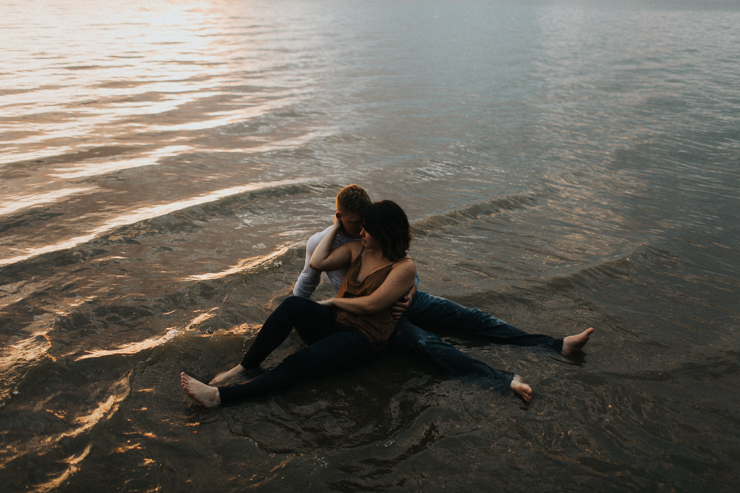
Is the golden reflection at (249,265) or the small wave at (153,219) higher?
the small wave at (153,219)

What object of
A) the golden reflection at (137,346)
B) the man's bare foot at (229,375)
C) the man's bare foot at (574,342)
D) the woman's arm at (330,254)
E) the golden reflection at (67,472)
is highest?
the woman's arm at (330,254)

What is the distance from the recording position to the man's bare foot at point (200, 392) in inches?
132

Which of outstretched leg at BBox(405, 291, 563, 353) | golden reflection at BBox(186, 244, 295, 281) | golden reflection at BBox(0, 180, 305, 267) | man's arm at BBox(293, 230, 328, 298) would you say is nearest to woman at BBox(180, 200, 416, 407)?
man's arm at BBox(293, 230, 328, 298)

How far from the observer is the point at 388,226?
3.71 meters

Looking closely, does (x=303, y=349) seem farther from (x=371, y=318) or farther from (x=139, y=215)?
(x=139, y=215)

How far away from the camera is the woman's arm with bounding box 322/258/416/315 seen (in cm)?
371

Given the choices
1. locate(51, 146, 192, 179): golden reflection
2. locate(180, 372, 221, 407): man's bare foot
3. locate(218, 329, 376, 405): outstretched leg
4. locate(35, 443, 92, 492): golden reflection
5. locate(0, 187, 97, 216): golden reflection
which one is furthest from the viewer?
locate(51, 146, 192, 179): golden reflection

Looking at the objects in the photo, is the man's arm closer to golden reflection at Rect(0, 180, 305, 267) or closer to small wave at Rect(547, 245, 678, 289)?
small wave at Rect(547, 245, 678, 289)

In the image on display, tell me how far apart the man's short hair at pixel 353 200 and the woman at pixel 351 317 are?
107 millimetres

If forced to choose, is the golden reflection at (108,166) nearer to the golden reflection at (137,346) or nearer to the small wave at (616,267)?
the golden reflection at (137,346)

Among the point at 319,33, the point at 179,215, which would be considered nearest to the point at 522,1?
the point at 319,33

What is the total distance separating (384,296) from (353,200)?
0.71 metres

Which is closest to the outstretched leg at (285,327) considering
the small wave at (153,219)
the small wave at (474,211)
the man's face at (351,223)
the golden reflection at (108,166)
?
the man's face at (351,223)

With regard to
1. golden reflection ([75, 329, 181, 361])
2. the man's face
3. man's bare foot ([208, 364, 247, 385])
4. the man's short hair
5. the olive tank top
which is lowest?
man's bare foot ([208, 364, 247, 385])
